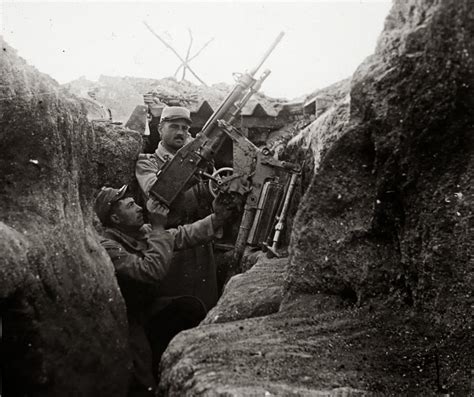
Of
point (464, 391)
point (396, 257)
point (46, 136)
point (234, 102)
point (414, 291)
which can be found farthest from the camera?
point (234, 102)

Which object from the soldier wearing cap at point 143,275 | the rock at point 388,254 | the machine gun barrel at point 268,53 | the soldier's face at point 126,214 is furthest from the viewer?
the machine gun barrel at point 268,53

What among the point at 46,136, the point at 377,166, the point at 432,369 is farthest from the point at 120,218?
the point at 432,369

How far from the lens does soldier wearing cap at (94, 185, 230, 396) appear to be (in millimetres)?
3908

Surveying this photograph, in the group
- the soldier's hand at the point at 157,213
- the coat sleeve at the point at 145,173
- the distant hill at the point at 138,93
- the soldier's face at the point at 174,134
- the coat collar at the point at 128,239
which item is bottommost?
the coat collar at the point at 128,239

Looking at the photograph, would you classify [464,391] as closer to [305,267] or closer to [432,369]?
[432,369]

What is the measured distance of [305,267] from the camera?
8.46ft

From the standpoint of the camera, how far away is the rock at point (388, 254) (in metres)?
1.87

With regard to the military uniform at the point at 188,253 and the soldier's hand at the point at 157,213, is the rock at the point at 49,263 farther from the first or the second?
the military uniform at the point at 188,253

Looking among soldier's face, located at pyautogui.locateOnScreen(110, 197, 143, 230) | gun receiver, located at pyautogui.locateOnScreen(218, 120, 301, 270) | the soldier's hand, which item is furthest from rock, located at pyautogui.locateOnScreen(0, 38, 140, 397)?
gun receiver, located at pyautogui.locateOnScreen(218, 120, 301, 270)

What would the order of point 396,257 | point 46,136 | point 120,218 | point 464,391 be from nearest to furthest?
point 464,391
point 396,257
point 46,136
point 120,218

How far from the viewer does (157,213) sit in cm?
514

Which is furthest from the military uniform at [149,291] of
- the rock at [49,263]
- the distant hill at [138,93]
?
the distant hill at [138,93]

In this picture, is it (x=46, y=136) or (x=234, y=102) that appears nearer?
(x=46, y=136)

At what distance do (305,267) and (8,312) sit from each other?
1.31 m
